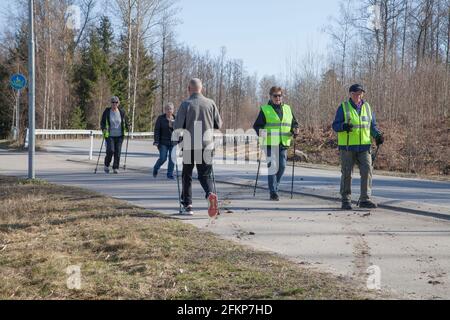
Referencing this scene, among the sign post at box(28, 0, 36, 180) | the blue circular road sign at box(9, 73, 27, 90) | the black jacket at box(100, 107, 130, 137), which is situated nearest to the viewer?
the sign post at box(28, 0, 36, 180)

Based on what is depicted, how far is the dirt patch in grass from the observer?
4.58 meters

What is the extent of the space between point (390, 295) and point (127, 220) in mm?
4306

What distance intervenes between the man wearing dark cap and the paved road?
0.39 m

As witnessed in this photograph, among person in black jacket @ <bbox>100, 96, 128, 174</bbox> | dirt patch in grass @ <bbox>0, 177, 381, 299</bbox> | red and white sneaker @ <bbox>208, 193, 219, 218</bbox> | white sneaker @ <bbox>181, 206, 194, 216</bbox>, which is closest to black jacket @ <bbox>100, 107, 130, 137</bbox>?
person in black jacket @ <bbox>100, 96, 128, 174</bbox>

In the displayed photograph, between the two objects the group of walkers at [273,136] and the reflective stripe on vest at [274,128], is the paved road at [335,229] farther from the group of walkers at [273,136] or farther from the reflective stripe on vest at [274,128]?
the reflective stripe on vest at [274,128]

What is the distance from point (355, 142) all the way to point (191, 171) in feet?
9.36

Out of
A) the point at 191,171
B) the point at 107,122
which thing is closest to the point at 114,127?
the point at 107,122

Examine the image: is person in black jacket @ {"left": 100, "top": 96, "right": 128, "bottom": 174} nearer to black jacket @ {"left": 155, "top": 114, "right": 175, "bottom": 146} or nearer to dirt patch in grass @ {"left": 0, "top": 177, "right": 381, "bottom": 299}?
black jacket @ {"left": 155, "top": 114, "right": 175, "bottom": 146}

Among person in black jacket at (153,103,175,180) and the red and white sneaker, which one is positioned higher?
person in black jacket at (153,103,175,180)

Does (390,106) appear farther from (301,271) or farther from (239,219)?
(301,271)

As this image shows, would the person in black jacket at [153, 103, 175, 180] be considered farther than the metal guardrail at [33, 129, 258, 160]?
Result: No

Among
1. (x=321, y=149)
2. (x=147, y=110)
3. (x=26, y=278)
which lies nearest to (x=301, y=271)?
(x=26, y=278)

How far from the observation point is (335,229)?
7.32 m

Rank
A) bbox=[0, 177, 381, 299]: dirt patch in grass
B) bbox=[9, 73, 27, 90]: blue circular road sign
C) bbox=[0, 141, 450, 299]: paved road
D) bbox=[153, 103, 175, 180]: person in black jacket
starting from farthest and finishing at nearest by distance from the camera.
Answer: bbox=[9, 73, 27, 90]: blue circular road sign
bbox=[153, 103, 175, 180]: person in black jacket
bbox=[0, 141, 450, 299]: paved road
bbox=[0, 177, 381, 299]: dirt patch in grass
